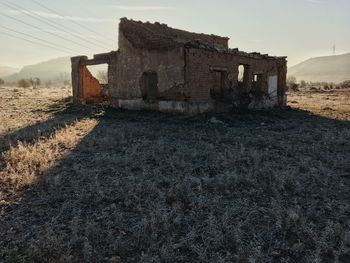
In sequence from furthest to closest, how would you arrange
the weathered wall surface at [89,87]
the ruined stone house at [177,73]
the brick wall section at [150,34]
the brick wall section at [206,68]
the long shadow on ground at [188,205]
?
1. the weathered wall surface at [89,87]
2. the brick wall section at [150,34]
3. the ruined stone house at [177,73]
4. the brick wall section at [206,68]
5. the long shadow on ground at [188,205]

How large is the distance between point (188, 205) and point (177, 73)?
9.96 m

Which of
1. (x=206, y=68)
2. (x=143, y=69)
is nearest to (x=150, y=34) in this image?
(x=143, y=69)

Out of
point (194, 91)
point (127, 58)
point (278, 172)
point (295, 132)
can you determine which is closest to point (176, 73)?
point (194, 91)

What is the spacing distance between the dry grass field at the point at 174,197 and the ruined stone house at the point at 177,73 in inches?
150

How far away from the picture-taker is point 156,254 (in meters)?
4.83

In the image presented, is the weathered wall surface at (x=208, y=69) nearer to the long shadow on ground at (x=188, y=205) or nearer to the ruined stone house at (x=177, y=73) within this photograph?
the ruined stone house at (x=177, y=73)

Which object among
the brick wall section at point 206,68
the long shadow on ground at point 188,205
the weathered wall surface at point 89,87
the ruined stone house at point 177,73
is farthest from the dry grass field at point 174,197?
the weathered wall surface at point 89,87

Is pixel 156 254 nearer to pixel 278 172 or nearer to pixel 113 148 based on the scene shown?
pixel 278 172

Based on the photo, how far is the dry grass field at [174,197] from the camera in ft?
16.2

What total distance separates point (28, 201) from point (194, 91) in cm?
1004

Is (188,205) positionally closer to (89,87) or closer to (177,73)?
(177,73)

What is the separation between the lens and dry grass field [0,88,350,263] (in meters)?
4.93

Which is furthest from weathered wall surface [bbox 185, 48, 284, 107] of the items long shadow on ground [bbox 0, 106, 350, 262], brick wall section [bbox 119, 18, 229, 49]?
long shadow on ground [bbox 0, 106, 350, 262]

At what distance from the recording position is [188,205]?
20.4ft
